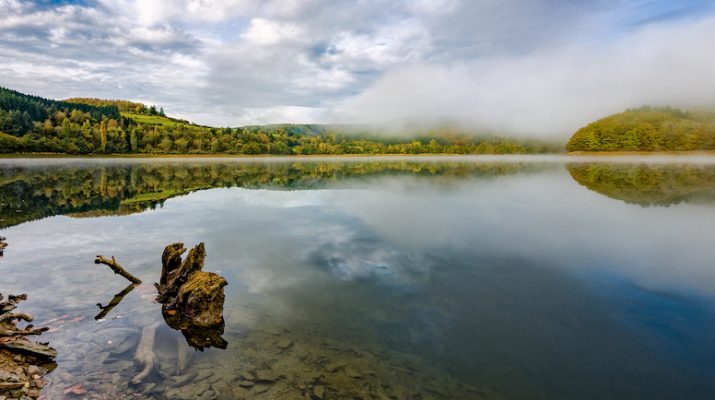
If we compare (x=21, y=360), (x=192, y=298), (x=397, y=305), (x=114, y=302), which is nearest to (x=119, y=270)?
(x=114, y=302)

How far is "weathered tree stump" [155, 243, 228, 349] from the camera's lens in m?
11.3

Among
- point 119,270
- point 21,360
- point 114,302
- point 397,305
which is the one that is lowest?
point 114,302

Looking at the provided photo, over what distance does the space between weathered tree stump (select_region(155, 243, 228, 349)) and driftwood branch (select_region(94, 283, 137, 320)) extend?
1205 millimetres

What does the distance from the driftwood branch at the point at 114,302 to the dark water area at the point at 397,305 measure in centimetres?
21

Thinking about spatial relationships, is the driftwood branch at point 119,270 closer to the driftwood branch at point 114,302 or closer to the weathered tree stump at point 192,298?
the driftwood branch at point 114,302

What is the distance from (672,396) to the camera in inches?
317

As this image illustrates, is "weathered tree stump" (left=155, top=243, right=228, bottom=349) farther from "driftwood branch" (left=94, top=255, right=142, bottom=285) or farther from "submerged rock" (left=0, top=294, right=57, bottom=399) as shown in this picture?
"submerged rock" (left=0, top=294, right=57, bottom=399)

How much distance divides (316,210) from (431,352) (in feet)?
82.0

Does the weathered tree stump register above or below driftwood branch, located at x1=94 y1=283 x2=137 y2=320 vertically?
above

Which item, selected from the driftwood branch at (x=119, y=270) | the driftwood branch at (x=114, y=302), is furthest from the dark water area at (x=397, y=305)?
the driftwood branch at (x=119, y=270)

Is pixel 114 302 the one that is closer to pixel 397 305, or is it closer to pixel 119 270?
pixel 119 270

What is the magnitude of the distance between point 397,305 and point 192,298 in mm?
7286

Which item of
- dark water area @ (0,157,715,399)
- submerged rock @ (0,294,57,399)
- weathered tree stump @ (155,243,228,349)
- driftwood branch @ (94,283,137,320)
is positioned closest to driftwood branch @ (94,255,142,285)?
driftwood branch @ (94,283,137,320)

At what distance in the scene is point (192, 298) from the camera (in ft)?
40.9
